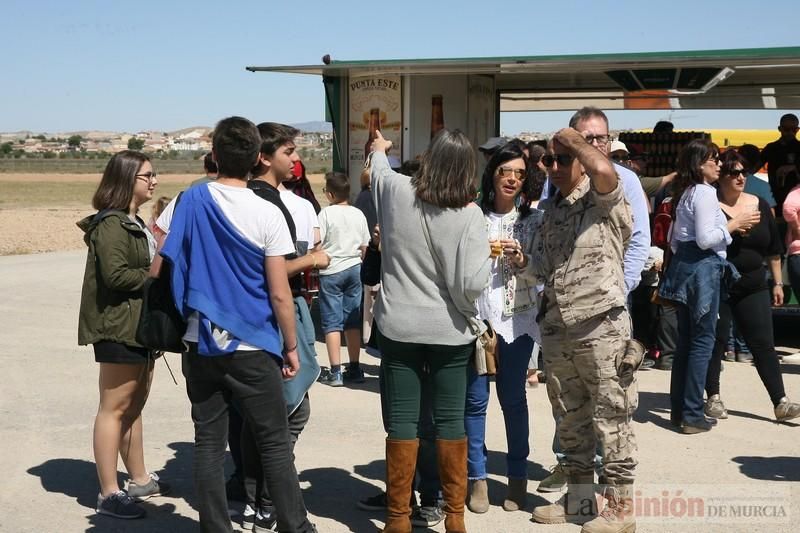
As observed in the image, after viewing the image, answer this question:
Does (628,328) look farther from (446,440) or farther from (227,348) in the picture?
(227,348)

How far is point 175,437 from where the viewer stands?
6691 mm

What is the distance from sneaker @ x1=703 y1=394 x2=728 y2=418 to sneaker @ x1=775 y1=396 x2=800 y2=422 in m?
0.37

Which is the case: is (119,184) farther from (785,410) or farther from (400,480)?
(785,410)

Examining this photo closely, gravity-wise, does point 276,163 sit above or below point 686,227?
above

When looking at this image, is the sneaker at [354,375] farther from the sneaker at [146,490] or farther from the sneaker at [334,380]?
the sneaker at [146,490]

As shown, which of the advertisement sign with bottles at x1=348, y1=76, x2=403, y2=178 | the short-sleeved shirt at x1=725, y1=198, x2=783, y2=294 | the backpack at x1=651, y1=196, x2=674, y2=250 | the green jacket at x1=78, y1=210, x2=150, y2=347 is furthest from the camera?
the advertisement sign with bottles at x1=348, y1=76, x2=403, y2=178

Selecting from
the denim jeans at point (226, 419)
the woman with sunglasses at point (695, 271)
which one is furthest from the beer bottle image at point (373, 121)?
the denim jeans at point (226, 419)

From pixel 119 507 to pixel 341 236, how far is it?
12.6ft

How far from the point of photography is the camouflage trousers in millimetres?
4676

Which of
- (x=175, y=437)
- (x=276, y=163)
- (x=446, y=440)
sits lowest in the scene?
(x=175, y=437)

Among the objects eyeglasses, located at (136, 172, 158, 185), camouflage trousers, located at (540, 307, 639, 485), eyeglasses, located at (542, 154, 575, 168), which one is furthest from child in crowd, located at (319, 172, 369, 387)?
eyeglasses, located at (542, 154, 575, 168)

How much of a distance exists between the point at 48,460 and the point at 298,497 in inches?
92.7

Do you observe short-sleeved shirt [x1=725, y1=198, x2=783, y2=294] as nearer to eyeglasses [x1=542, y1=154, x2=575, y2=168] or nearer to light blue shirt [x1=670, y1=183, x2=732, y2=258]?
light blue shirt [x1=670, y1=183, x2=732, y2=258]

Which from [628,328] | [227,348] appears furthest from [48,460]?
[628,328]
